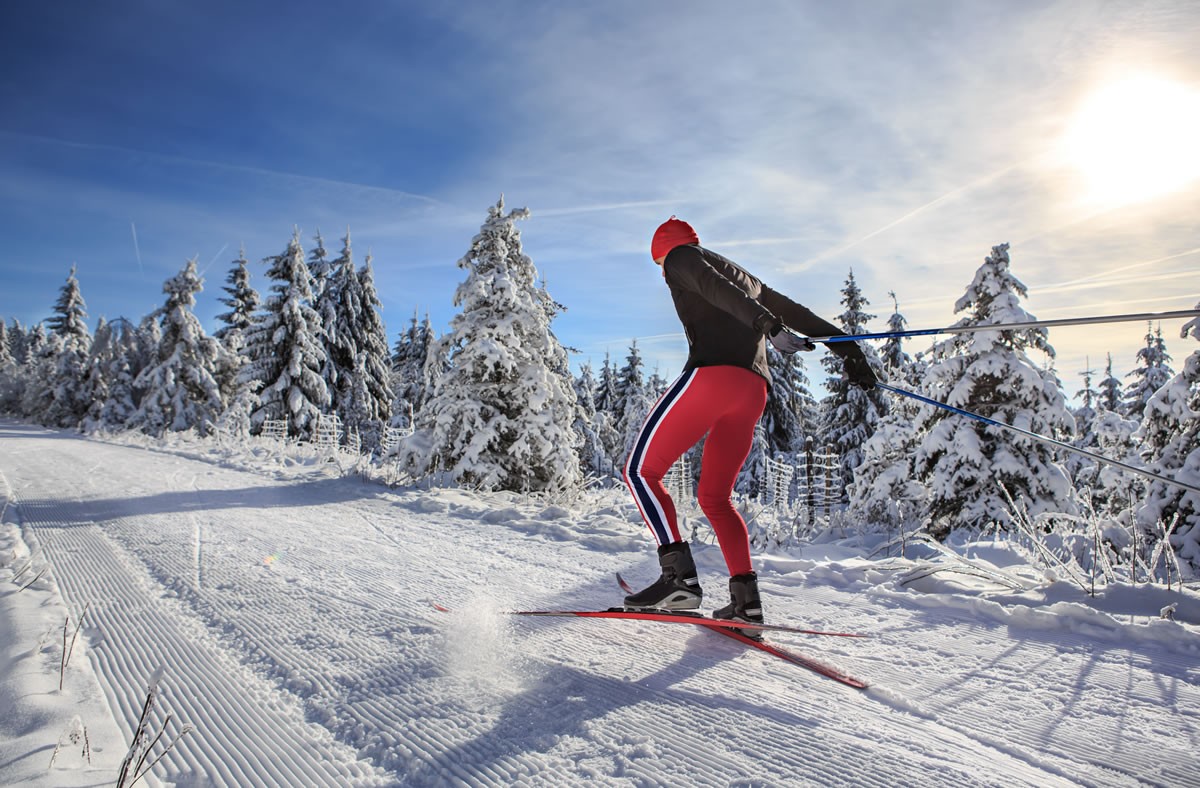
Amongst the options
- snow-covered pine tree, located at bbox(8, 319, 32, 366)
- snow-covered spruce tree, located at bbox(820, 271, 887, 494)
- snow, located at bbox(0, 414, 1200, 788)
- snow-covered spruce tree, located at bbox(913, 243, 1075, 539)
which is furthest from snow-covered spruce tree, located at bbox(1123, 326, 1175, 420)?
snow-covered pine tree, located at bbox(8, 319, 32, 366)

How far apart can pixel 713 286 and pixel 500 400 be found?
Result: 368 inches

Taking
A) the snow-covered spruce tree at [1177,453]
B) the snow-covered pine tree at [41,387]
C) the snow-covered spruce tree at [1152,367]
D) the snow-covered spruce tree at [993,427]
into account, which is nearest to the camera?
the snow-covered spruce tree at [1177,453]

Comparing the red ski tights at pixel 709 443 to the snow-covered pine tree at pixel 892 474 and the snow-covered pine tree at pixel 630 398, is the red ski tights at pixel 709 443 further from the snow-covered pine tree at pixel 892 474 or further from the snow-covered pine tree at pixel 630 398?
the snow-covered pine tree at pixel 630 398

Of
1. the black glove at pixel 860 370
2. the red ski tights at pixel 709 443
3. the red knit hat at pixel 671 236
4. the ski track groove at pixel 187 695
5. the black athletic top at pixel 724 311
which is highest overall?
the red knit hat at pixel 671 236

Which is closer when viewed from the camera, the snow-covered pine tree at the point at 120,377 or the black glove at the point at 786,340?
the black glove at the point at 786,340

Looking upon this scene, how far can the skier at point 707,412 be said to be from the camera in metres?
2.92

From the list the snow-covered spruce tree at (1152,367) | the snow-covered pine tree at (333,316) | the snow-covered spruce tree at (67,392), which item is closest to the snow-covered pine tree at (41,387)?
the snow-covered spruce tree at (67,392)

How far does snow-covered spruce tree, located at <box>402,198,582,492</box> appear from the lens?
1121 cm

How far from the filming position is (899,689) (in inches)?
85.5

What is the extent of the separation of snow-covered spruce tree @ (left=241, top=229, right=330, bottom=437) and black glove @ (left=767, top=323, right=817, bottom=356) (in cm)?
2674

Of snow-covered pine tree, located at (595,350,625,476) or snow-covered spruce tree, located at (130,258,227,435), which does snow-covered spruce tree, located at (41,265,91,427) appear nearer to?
snow-covered spruce tree, located at (130,258,227,435)

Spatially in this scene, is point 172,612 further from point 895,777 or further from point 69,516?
point 69,516

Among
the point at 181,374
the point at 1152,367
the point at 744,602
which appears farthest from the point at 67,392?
the point at 1152,367

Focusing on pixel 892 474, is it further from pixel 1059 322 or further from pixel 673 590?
pixel 673 590
